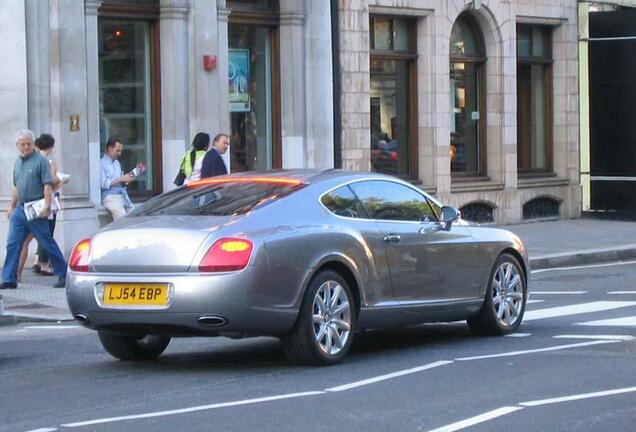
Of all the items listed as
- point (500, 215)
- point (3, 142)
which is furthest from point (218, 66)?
point (500, 215)

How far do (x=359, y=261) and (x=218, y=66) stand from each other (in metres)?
11.3

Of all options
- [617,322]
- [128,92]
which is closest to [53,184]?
[128,92]

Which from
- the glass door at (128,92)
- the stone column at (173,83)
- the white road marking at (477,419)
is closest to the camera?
the white road marking at (477,419)

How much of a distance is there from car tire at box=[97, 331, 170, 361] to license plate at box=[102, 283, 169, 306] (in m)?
0.61

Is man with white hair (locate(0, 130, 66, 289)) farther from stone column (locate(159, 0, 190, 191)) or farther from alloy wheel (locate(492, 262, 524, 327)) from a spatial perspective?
alloy wheel (locate(492, 262, 524, 327))

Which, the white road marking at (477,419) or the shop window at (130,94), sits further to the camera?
the shop window at (130,94)

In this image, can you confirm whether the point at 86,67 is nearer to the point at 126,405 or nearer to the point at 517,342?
the point at 517,342

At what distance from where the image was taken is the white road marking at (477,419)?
26.1ft

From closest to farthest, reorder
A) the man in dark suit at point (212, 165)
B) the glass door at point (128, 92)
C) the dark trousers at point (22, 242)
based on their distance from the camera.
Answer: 1. the dark trousers at point (22, 242)
2. the man in dark suit at point (212, 165)
3. the glass door at point (128, 92)

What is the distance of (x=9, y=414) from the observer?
8.66 meters

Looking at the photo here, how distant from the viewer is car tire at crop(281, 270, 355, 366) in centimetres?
1016

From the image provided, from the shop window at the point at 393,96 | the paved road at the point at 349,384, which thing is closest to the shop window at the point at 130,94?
the shop window at the point at 393,96

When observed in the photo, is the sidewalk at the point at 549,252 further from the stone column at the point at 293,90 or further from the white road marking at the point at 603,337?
the white road marking at the point at 603,337

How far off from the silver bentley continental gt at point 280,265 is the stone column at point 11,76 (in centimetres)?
793
